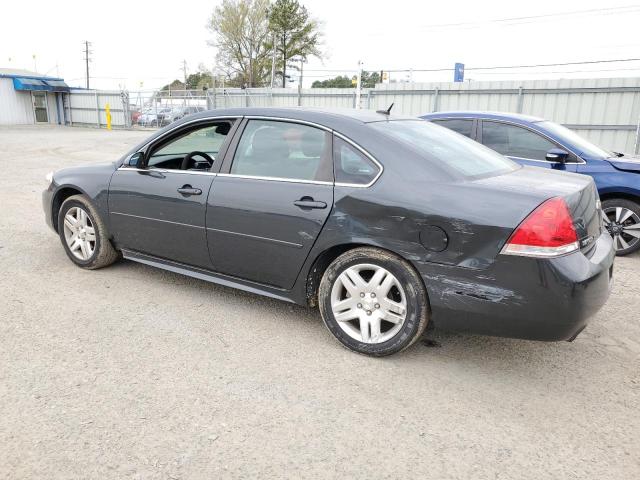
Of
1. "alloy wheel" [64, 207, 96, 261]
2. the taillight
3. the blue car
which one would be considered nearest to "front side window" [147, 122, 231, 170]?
"alloy wheel" [64, 207, 96, 261]

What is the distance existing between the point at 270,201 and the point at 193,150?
4.75 ft

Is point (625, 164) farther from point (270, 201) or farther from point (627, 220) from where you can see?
point (270, 201)

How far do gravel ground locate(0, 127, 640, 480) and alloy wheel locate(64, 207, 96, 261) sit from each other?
586 mm

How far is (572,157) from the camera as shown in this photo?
5.91 metres

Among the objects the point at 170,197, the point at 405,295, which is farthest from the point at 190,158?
the point at 405,295

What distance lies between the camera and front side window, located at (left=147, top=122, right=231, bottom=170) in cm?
416

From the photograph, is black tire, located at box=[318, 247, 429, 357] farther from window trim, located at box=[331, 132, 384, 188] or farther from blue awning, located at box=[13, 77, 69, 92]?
blue awning, located at box=[13, 77, 69, 92]

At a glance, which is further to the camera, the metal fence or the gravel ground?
the metal fence

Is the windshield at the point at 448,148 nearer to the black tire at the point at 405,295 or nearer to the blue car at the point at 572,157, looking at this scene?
the black tire at the point at 405,295

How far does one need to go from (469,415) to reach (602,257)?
122cm

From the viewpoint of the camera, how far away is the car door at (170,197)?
3992 millimetres

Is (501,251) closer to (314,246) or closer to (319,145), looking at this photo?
(314,246)

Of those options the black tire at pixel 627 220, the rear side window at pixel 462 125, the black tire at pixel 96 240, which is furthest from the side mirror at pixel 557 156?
the black tire at pixel 96 240

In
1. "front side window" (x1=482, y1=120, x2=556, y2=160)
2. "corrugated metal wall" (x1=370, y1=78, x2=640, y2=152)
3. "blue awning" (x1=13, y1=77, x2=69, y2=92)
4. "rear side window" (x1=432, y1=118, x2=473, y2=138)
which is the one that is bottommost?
"front side window" (x1=482, y1=120, x2=556, y2=160)
